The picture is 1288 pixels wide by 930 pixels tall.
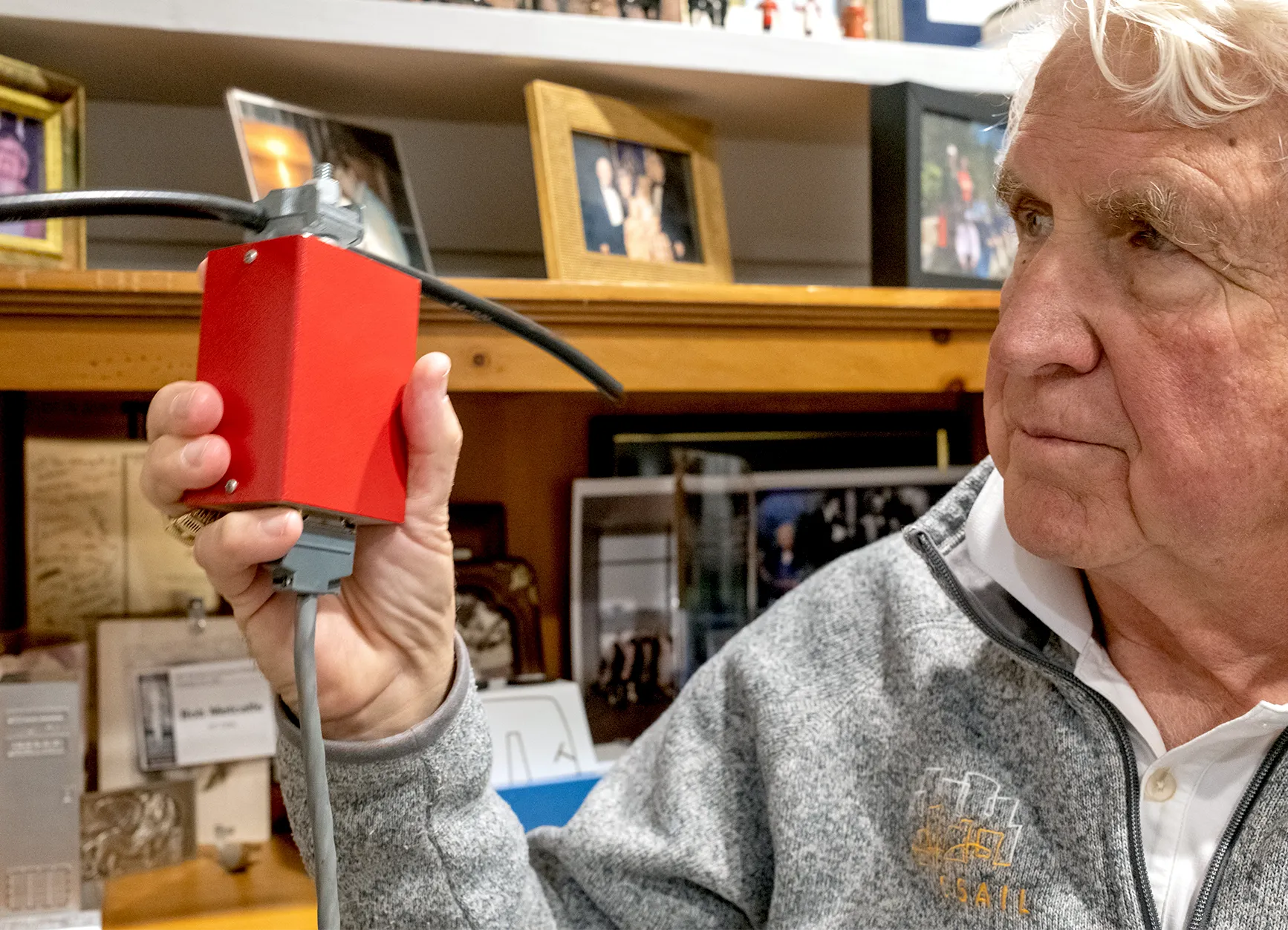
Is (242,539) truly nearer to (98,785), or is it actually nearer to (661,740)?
(661,740)

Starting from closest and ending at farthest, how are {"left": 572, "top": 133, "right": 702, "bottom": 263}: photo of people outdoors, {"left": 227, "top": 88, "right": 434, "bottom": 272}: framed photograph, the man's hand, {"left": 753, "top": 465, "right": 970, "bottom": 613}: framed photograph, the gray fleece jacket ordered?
the man's hand, the gray fleece jacket, {"left": 227, "top": 88, "right": 434, "bottom": 272}: framed photograph, {"left": 572, "top": 133, "right": 702, "bottom": 263}: photo of people outdoors, {"left": 753, "top": 465, "right": 970, "bottom": 613}: framed photograph

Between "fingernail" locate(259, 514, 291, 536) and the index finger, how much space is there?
0.17 ft

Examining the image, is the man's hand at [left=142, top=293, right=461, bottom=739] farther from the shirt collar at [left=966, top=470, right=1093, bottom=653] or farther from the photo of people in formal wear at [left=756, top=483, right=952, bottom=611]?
the photo of people in formal wear at [left=756, top=483, right=952, bottom=611]

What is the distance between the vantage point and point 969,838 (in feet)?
2.54

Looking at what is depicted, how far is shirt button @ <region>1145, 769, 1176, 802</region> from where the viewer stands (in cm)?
72

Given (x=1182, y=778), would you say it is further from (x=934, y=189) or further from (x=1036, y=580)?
(x=934, y=189)

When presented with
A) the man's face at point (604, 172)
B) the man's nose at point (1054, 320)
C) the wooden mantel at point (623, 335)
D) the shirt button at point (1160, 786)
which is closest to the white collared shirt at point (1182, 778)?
the shirt button at point (1160, 786)

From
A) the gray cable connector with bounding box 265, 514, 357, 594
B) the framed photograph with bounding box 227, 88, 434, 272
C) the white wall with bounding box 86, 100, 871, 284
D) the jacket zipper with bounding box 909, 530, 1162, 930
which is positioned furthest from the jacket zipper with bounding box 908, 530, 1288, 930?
the white wall with bounding box 86, 100, 871, 284

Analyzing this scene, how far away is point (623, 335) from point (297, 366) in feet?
2.00

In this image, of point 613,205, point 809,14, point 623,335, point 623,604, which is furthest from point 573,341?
point 809,14

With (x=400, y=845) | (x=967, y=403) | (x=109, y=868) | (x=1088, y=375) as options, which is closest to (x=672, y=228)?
(x=967, y=403)

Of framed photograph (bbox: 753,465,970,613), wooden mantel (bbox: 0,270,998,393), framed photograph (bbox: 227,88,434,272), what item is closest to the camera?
wooden mantel (bbox: 0,270,998,393)

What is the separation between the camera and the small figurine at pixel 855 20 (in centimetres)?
129

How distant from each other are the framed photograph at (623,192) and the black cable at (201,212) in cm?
51
